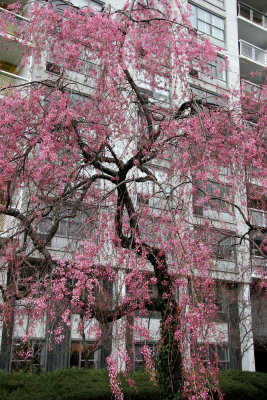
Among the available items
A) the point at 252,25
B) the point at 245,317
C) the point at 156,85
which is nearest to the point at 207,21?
the point at 252,25

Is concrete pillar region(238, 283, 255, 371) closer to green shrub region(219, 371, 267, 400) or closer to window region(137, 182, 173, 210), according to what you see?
green shrub region(219, 371, 267, 400)

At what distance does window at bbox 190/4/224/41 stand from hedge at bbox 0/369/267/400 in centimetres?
1787

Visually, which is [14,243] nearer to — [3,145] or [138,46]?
[3,145]

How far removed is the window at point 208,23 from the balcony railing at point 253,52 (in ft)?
4.35

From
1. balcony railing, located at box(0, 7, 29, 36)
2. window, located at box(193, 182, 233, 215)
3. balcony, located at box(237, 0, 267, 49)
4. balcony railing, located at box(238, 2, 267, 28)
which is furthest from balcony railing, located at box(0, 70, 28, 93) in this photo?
balcony railing, located at box(238, 2, 267, 28)

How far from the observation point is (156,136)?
7688 mm

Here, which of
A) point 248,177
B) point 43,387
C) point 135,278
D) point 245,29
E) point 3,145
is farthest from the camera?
point 245,29

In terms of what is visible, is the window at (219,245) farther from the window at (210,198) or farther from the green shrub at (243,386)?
the green shrub at (243,386)

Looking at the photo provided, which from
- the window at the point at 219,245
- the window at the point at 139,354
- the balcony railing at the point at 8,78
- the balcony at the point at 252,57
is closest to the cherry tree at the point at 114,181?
the window at the point at 139,354

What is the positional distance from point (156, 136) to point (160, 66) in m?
2.82

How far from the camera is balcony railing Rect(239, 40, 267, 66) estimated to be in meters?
23.1

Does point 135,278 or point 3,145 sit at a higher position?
point 3,145

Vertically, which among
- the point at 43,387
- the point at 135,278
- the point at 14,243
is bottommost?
the point at 43,387

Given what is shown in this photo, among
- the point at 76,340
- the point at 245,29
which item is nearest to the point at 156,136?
the point at 76,340
